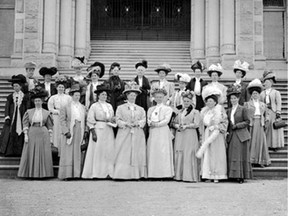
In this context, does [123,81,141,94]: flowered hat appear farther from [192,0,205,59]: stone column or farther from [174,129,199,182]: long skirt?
[192,0,205,59]: stone column

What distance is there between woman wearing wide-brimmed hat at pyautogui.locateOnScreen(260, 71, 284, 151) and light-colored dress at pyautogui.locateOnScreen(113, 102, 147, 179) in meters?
3.02

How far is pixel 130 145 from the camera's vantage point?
1004 centimetres

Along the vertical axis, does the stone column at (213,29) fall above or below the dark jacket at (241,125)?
above

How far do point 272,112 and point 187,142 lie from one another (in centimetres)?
266

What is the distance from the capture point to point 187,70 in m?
17.5

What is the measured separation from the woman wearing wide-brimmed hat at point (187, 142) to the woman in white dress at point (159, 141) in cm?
15

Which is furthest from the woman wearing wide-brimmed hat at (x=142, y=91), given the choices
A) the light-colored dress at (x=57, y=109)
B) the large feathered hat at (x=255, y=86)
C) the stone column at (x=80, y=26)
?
the stone column at (x=80, y=26)

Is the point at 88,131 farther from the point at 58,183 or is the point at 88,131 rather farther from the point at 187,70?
the point at 187,70

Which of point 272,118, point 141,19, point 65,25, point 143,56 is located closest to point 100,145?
point 272,118

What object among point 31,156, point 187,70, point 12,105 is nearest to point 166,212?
point 31,156

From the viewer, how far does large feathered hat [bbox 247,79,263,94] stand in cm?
1099

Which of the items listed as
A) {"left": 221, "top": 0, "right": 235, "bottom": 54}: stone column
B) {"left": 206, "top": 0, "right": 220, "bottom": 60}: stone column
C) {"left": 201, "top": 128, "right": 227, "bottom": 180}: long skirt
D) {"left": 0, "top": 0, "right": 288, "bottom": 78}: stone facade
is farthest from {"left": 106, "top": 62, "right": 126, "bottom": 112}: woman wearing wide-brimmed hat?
{"left": 206, "top": 0, "right": 220, "bottom": 60}: stone column

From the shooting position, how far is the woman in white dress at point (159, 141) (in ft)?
32.7

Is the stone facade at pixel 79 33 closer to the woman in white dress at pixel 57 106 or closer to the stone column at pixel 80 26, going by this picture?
the stone column at pixel 80 26
